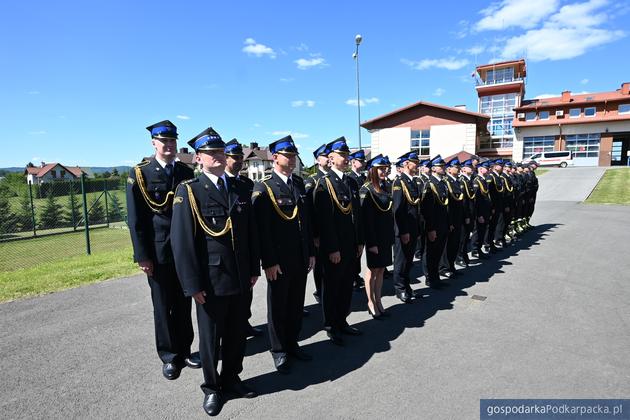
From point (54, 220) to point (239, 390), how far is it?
1346 centimetres

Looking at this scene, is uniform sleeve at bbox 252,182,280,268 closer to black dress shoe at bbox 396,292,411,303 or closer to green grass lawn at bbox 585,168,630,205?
black dress shoe at bbox 396,292,411,303

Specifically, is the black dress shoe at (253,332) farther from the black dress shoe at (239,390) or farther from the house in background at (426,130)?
the house in background at (426,130)

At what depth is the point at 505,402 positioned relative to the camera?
9.40ft

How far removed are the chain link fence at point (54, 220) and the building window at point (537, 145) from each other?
43.6 m

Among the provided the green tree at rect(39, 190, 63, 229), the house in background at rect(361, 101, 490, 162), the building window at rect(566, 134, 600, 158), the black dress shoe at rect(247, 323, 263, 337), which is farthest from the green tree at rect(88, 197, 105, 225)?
the building window at rect(566, 134, 600, 158)

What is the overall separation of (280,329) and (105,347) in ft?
6.37

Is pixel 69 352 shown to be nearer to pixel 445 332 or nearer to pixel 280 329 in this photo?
pixel 280 329

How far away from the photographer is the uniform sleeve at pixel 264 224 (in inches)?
128

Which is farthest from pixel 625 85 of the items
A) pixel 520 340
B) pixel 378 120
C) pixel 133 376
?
pixel 133 376

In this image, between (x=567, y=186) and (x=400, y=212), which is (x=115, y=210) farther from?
(x=567, y=186)

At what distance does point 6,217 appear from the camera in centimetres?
1076

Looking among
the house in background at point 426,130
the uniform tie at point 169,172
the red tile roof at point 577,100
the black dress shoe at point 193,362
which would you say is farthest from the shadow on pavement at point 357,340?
the red tile roof at point 577,100

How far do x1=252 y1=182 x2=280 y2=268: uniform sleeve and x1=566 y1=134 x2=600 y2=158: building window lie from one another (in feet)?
155

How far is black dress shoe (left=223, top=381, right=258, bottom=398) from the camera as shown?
297 cm
